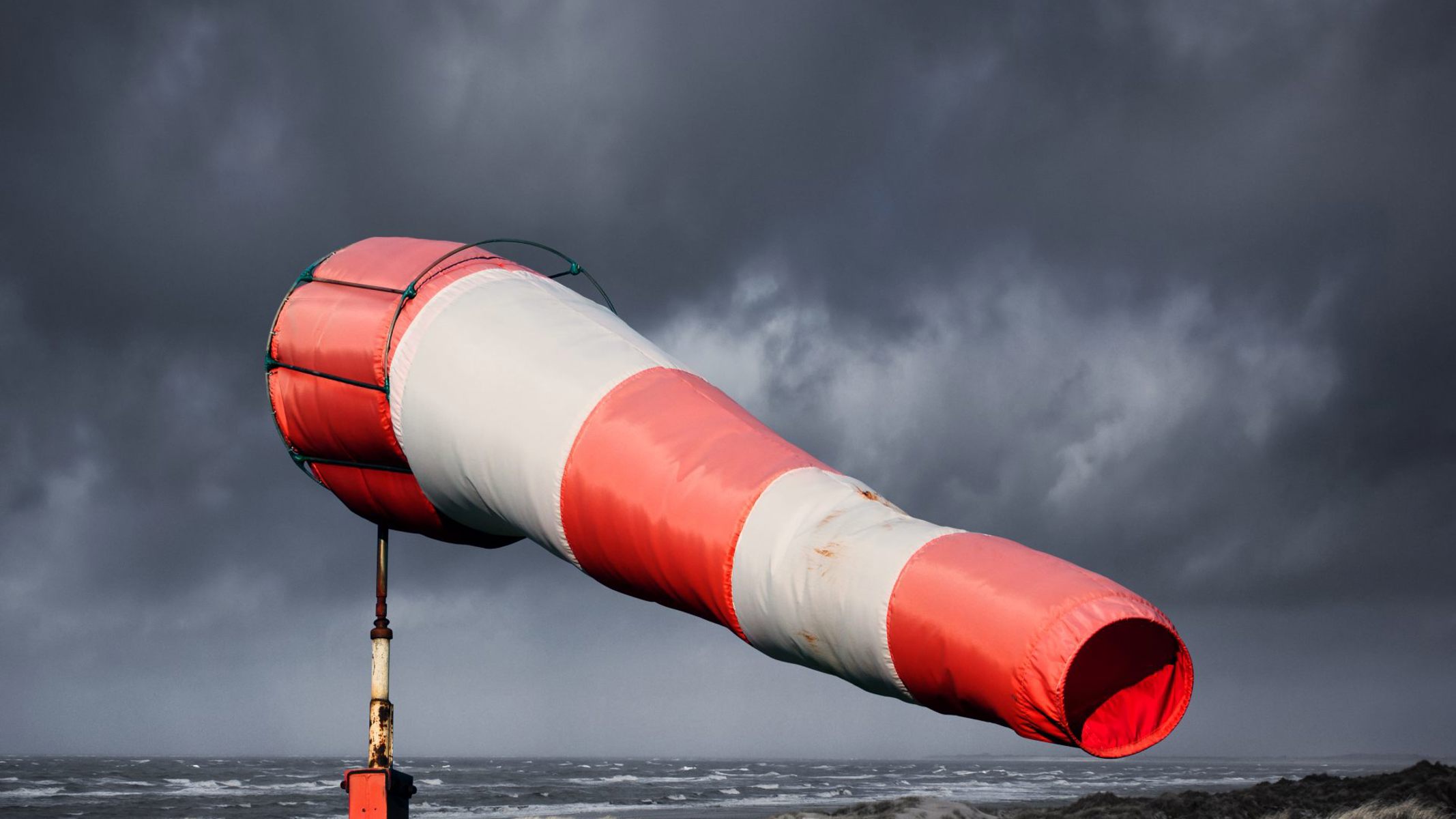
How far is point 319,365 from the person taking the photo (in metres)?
5.09

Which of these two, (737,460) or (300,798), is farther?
(300,798)

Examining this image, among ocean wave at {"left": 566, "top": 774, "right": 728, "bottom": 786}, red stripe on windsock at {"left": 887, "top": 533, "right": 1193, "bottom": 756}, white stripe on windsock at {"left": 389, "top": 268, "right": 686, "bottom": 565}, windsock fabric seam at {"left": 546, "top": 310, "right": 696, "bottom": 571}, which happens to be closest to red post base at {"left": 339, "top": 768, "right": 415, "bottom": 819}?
white stripe on windsock at {"left": 389, "top": 268, "right": 686, "bottom": 565}

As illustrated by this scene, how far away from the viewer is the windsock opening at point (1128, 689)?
10.2 feet

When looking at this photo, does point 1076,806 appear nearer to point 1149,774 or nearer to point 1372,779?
point 1372,779

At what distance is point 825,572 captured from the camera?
135 inches

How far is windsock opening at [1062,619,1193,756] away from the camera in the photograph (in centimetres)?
312

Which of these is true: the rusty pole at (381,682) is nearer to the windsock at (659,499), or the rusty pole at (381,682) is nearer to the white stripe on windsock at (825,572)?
the windsock at (659,499)

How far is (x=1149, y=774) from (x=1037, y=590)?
70039 mm

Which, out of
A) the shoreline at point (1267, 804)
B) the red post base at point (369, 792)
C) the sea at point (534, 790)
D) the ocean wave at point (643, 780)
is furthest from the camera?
the ocean wave at point (643, 780)

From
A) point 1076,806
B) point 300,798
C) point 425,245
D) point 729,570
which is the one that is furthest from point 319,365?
point 300,798

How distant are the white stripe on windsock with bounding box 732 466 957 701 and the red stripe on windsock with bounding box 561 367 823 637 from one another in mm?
89

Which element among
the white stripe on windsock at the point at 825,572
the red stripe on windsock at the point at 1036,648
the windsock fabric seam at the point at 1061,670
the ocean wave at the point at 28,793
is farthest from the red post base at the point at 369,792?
the ocean wave at the point at 28,793

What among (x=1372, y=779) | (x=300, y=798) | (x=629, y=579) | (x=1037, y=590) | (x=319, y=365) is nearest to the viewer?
(x=1037, y=590)

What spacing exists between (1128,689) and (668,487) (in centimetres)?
158
